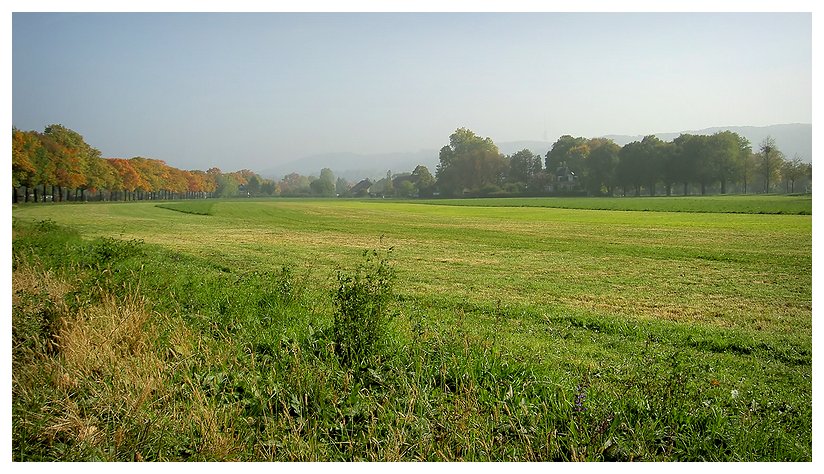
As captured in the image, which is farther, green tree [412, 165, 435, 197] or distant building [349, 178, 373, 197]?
distant building [349, 178, 373, 197]

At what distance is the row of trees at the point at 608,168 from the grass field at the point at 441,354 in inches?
19.8

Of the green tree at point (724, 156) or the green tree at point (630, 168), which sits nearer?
the green tree at point (724, 156)

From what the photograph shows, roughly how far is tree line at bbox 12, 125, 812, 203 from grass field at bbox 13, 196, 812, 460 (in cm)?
51

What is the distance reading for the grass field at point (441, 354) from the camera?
4676 millimetres

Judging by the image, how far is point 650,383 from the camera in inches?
207

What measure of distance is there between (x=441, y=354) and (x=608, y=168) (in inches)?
310

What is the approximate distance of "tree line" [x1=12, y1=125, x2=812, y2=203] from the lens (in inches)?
453

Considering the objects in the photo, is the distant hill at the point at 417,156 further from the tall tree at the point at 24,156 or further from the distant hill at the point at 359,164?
the tall tree at the point at 24,156

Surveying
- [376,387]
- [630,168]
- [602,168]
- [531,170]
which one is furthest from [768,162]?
[376,387]

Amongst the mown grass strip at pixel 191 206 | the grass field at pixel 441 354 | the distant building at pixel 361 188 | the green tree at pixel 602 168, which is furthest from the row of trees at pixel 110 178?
the green tree at pixel 602 168

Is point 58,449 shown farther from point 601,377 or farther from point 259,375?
point 601,377

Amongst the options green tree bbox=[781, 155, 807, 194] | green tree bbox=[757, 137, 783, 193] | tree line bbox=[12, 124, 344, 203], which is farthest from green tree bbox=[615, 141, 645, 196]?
tree line bbox=[12, 124, 344, 203]

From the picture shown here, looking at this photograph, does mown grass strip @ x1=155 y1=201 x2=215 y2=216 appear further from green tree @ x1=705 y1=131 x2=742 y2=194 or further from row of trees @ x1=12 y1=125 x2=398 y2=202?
green tree @ x1=705 y1=131 x2=742 y2=194
